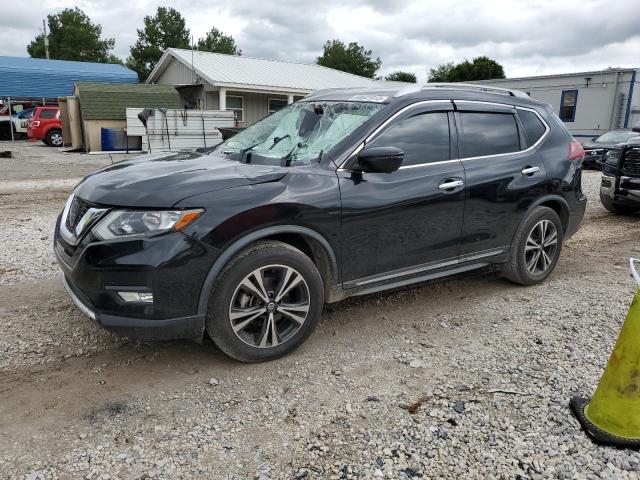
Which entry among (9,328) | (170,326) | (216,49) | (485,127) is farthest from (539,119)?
(216,49)

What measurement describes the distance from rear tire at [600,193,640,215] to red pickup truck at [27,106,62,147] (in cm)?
2170

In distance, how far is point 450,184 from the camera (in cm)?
409

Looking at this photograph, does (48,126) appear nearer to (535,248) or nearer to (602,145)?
(602,145)

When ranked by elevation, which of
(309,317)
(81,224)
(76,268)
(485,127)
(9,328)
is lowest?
(9,328)

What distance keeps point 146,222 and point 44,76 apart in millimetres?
31284

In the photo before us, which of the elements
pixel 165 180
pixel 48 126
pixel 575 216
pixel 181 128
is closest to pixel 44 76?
pixel 48 126

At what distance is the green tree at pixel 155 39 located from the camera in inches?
1938

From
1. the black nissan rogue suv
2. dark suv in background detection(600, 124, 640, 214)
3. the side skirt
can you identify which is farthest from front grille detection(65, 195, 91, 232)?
dark suv in background detection(600, 124, 640, 214)

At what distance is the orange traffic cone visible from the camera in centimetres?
269

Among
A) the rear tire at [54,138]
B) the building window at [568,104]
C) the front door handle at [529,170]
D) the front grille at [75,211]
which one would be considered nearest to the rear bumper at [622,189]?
the front door handle at [529,170]

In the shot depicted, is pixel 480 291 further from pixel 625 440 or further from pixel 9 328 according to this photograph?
pixel 9 328

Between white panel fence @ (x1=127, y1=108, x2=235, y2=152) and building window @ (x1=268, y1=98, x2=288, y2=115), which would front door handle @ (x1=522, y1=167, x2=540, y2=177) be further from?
building window @ (x1=268, y1=98, x2=288, y2=115)

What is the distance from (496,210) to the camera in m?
4.46

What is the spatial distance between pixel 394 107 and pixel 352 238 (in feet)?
3.61
